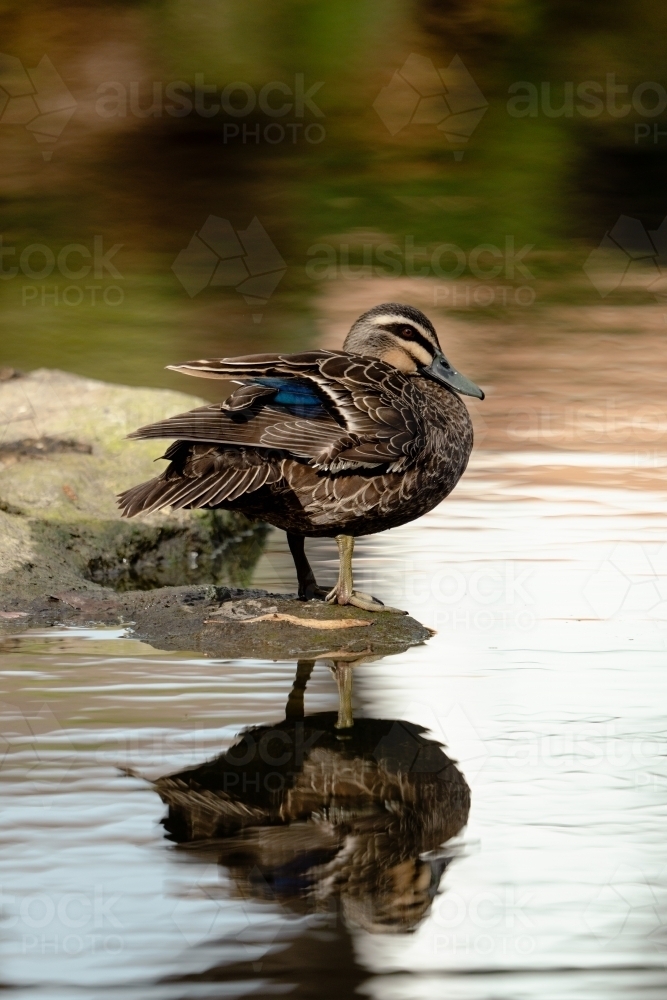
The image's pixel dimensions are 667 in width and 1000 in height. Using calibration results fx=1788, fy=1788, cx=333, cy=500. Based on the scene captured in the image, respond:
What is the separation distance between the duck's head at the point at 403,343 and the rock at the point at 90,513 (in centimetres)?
121

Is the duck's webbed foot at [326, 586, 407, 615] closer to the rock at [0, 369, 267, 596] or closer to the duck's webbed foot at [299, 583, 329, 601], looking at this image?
the duck's webbed foot at [299, 583, 329, 601]

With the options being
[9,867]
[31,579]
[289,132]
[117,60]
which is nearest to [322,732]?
[9,867]

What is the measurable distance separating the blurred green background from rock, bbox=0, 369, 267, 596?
2.85 meters

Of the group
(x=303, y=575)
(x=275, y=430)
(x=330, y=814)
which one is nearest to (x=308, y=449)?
(x=275, y=430)

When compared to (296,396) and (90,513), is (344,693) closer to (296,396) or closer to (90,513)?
(296,396)

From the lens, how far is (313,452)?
6.27 meters

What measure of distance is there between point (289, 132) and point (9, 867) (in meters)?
20.8

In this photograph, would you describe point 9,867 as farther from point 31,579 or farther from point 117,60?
point 117,60

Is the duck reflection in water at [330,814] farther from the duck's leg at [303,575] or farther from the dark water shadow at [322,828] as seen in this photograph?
the duck's leg at [303,575]

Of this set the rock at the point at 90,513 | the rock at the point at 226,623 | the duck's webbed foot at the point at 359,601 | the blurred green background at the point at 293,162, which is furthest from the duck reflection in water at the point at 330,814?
the blurred green background at the point at 293,162

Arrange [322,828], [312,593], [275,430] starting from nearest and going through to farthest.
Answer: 1. [322,828]
2. [275,430]
3. [312,593]

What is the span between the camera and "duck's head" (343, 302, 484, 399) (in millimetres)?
7098

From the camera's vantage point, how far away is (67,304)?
51.6 ft

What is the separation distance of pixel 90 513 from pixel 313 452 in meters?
1.94
